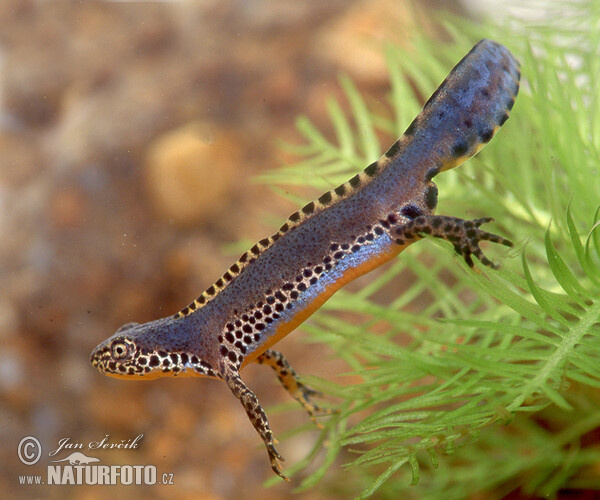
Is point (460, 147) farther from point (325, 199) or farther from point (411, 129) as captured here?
point (325, 199)

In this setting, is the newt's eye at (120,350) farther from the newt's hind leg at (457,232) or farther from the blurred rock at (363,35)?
the blurred rock at (363,35)

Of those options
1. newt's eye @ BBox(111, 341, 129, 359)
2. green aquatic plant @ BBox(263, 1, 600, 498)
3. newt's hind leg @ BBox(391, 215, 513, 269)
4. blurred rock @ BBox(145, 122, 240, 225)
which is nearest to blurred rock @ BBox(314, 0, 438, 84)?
green aquatic plant @ BBox(263, 1, 600, 498)

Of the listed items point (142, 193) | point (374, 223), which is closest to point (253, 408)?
point (374, 223)

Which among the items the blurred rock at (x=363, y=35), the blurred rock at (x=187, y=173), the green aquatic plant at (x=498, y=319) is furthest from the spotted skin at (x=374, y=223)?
the blurred rock at (x=363, y=35)

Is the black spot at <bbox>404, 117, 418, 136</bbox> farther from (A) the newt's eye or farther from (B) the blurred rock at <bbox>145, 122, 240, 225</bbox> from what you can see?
(A) the newt's eye

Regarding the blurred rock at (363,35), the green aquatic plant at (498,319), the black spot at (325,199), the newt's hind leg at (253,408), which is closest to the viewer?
the green aquatic plant at (498,319)
